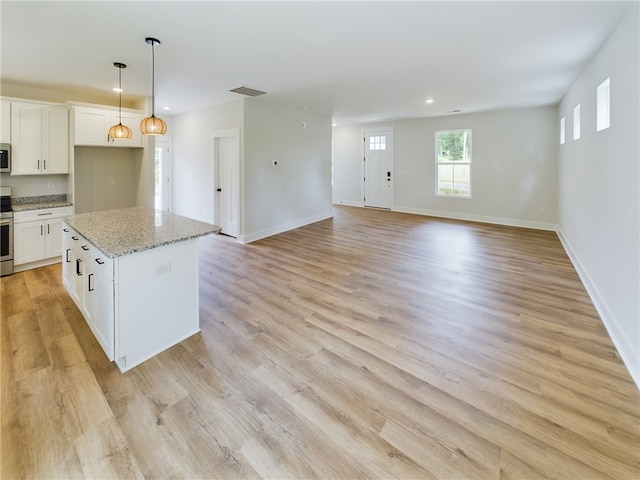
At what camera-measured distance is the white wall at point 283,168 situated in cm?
599

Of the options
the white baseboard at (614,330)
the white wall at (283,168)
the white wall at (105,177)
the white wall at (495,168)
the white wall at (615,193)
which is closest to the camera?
the white baseboard at (614,330)

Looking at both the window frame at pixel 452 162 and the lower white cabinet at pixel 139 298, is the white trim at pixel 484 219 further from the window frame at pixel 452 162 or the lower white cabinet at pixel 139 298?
the lower white cabinet at pixel 139 298

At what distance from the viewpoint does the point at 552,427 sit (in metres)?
1.80

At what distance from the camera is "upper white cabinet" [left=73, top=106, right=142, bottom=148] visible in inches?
190

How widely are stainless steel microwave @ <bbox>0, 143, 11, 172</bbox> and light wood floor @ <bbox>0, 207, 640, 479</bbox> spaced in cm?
173

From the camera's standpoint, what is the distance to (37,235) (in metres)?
4.49


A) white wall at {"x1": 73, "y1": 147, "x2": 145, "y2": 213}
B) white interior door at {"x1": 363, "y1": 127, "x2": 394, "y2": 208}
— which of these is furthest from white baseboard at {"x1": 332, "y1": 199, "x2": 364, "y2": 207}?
white wall at {"x1": 73, "y1": 147, "x2": 145, "y2": 213}

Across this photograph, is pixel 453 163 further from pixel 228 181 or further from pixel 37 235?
pixel 37 235

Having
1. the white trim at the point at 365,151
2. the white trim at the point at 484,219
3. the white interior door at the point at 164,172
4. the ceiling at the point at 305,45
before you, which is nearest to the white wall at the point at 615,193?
the ceiling at the point at 305,45

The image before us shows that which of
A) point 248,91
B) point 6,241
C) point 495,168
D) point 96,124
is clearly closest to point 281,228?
point 248,91

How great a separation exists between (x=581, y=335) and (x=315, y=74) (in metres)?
4.22

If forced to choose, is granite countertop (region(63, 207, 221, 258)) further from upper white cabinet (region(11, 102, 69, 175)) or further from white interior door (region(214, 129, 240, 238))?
white interior door (region(214, 129, 240, 238))

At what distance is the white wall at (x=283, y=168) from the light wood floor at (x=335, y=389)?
8.71 feet

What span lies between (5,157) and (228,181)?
3227mm
